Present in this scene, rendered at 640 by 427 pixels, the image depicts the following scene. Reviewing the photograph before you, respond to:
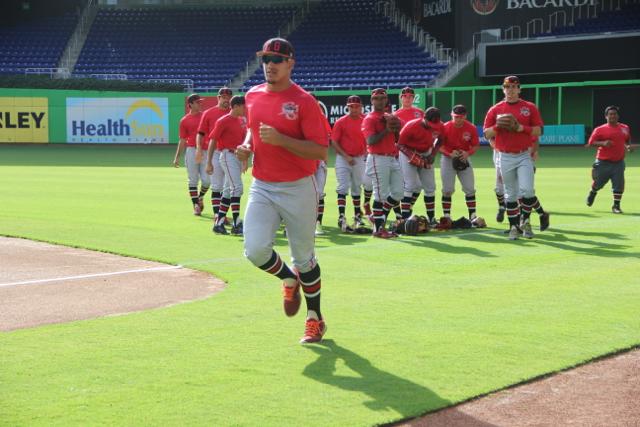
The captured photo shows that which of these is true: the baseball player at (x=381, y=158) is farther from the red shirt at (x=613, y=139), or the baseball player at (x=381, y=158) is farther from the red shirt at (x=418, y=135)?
the red shirt at (x=613, y=139)

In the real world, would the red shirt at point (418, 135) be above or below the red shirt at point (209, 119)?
below

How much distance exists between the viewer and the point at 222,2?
57.6m

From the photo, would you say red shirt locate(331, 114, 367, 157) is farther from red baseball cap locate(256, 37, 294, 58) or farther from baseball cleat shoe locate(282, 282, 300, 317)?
red baseball cap locate(256, 37, 294, 58)

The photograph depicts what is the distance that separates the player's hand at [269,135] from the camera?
676 centimetres

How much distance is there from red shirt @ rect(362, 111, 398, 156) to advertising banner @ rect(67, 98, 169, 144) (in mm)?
34467

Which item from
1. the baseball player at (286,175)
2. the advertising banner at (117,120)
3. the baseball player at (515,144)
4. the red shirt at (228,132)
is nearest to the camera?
the baseball player at (286,175)

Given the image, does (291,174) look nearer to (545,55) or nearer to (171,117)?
(545,55)

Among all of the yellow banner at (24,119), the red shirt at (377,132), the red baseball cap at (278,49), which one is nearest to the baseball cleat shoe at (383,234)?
the red shirt at (377,132)

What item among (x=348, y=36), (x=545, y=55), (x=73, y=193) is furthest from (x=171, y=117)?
(x=73, y=193)

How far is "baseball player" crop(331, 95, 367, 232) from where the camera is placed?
14953 mm

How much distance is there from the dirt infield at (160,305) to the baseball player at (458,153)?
6.07m

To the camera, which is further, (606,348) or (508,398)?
(606,348)

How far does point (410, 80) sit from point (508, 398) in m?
42.1

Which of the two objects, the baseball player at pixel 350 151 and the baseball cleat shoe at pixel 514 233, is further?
the baseball player at pixel 350 151
